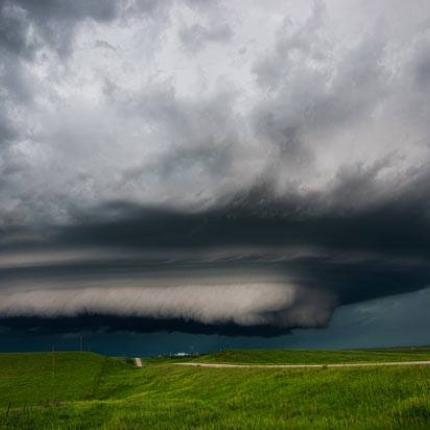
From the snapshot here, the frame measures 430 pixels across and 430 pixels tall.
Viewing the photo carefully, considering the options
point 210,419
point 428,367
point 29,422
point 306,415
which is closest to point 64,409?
point 29,422

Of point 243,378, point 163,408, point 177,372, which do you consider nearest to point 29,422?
point 163,408

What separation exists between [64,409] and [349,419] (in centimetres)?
2241

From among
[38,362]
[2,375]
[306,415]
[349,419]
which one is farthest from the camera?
[38,362]

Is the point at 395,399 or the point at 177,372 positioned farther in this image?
the point at 177,372

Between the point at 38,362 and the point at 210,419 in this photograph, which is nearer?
the point at 210,419

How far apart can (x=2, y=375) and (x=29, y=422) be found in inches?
3185

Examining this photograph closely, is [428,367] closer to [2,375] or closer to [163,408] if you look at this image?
[163,408]

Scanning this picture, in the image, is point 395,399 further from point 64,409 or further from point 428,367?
point 64,409

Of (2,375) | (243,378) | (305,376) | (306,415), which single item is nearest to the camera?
(306,415)

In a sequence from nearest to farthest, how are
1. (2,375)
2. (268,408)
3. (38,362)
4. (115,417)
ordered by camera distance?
(115,417), (268,408), (2,375), (38,362)

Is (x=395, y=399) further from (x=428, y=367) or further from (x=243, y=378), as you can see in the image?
(x=243, y=378)

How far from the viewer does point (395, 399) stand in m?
34.5

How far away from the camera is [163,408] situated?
39.9m

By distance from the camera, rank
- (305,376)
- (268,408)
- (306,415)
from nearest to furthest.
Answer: (306,415) < (268,408) < (305,376)
